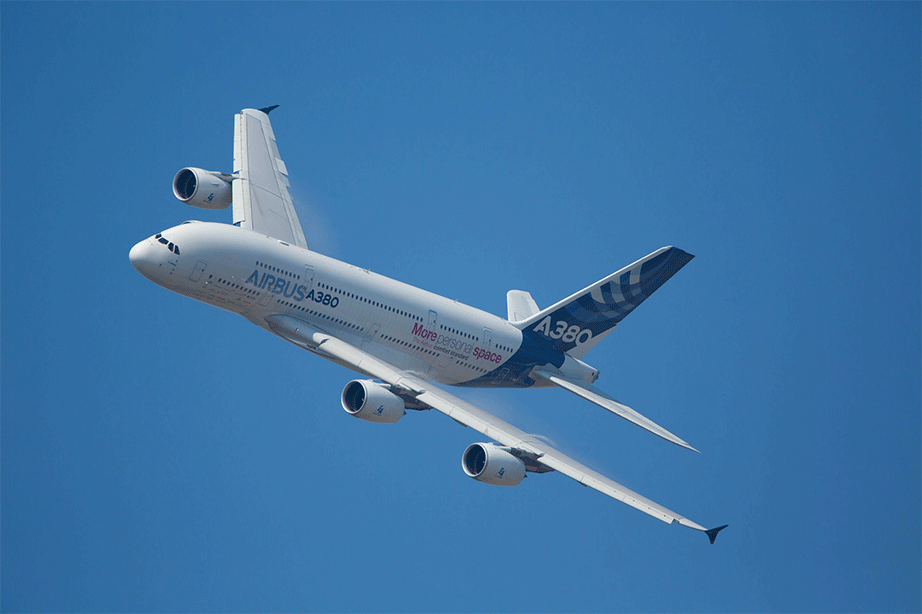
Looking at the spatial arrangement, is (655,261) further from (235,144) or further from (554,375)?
(235,144)

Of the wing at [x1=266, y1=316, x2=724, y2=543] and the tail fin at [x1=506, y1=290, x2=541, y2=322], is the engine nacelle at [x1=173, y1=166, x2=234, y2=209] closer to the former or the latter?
the wing at [x1=266, y1=316, x2=724, y2=543]

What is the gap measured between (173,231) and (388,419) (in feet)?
48.0

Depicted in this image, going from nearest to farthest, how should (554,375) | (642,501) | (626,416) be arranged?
(642,501) < (626,416) < (554,375)

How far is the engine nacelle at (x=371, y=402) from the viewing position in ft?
190

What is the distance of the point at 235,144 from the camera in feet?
237

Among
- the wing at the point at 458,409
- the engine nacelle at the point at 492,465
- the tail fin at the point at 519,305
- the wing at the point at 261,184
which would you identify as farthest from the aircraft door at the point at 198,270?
the tail fin at the point at 519,305

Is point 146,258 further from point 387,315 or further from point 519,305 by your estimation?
point 519,305

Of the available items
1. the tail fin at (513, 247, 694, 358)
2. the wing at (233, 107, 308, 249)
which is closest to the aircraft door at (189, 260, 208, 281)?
the wing at (233, 107, 308, 249)

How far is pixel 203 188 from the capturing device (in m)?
68.2

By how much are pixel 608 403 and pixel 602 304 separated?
798 centimetres

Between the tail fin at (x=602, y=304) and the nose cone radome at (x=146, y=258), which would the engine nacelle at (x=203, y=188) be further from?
the tail fin at (x=602, y=304)

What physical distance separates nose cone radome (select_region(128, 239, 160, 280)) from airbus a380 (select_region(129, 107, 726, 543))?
0.17 ft

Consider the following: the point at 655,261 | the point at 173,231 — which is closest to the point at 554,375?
the point at 655,261

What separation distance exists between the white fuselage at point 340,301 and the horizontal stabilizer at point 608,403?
4.82 ft
